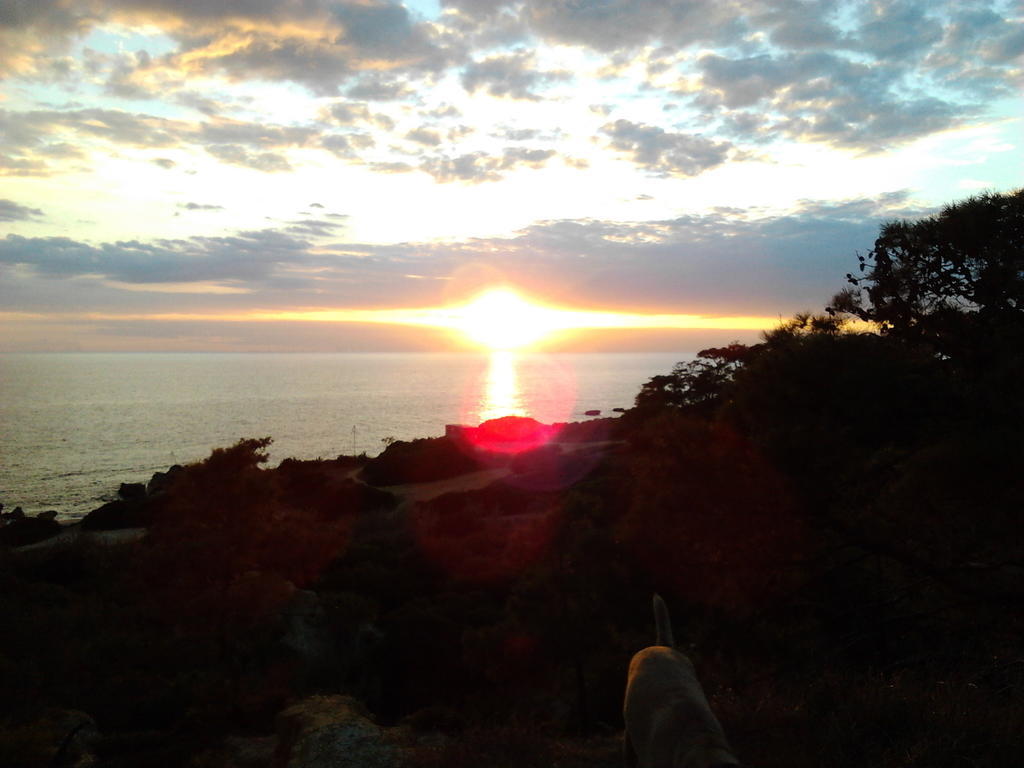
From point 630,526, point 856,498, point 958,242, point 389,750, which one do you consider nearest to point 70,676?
point 389,750

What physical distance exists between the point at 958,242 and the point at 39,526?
4215cm

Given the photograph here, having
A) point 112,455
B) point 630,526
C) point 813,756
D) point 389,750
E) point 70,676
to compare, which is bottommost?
point 112,455

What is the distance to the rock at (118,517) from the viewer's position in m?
36.5

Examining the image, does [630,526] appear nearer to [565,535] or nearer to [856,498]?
[856,498]

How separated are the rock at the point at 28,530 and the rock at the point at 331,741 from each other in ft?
106

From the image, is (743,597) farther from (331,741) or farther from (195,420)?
(195,420)

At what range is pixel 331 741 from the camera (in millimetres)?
8062

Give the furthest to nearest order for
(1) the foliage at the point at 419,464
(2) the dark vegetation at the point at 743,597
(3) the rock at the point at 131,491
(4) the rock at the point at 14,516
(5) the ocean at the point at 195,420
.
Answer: (5) the ocean at the point at 195,420 → (1) the foliage at the point at 419,464 → (3) the rock at the point at 131,491 → (4) the rock at the point at 14,516 → (2) the dark vegetation at the point at 743,597

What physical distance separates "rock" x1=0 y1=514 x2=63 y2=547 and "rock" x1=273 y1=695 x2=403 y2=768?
106 feet

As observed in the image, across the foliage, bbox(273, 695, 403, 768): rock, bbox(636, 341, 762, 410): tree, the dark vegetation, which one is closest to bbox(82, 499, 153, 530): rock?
the foliage

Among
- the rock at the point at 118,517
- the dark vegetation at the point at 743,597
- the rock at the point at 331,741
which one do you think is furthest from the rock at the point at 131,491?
the rock at the point at 331,741

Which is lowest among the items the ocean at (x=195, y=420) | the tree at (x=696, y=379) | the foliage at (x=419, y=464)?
the ocean at (x=195, y=420)

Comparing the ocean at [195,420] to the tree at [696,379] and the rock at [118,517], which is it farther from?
the tree at [696,379]

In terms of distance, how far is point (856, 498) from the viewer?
8633mm
